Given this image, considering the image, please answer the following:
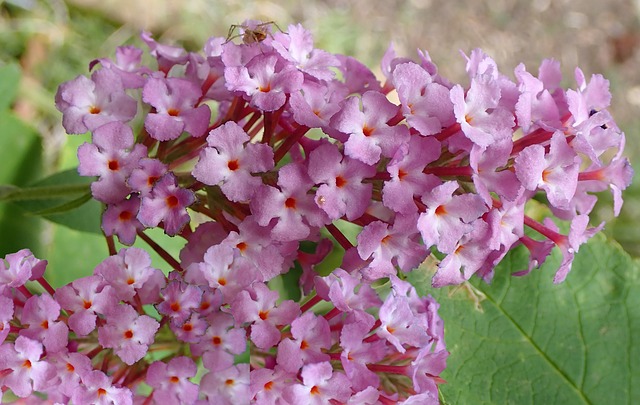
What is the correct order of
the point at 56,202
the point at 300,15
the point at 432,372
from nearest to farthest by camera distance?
the point at 432,372
the point at 56,202
the point at 300,15

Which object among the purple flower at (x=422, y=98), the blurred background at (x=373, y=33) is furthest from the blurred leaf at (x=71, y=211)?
the blurred background at (x=373, y=33)

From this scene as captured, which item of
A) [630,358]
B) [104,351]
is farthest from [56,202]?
[630,358]

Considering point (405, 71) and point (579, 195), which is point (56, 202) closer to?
point (405, 71)

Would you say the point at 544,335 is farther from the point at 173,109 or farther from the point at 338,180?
the point at 173,109

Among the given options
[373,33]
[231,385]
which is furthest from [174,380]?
[373,33]

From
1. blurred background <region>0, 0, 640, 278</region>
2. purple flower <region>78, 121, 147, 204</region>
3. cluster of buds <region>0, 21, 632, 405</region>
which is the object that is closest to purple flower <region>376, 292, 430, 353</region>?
cluster of buds <region>0, 21, 632, 405</region>

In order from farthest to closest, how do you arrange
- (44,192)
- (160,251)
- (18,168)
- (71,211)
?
(18,168), (71,211), (44,192), (160,251)

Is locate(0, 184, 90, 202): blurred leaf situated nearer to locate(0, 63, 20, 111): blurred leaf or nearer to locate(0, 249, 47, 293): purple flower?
locate(0, 249, 47, 293): purple flower
